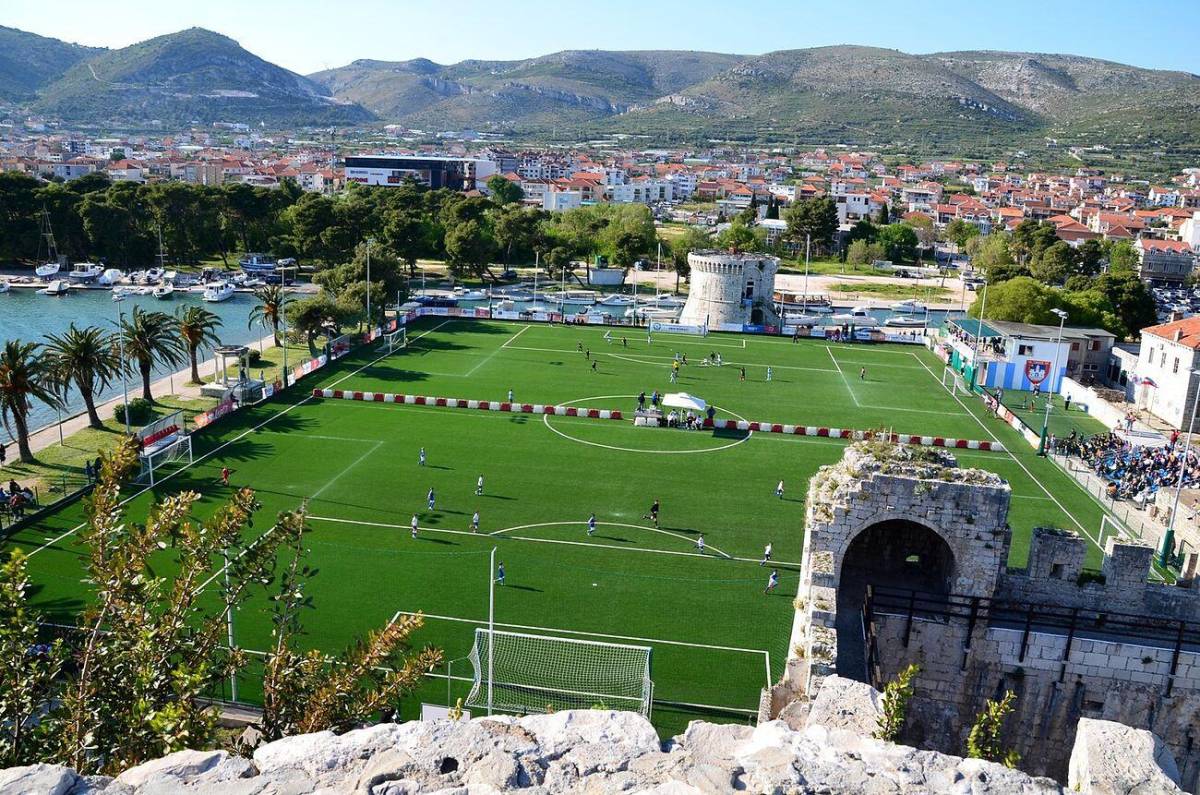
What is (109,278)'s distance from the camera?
→ 94188mm

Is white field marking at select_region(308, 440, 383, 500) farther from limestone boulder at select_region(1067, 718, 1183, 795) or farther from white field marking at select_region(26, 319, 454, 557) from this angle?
limestone boulder at select_region(1067, 718, 1183, 795)

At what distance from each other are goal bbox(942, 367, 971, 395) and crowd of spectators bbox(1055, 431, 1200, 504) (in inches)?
431

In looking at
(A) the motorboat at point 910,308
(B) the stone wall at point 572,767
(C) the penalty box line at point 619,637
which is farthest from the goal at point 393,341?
(B) the stone wall at point 572,767

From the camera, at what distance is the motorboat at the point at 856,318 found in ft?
297

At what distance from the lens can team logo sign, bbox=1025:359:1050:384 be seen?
58219 millimetres

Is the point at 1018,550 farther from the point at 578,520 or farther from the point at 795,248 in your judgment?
the point at 795,248

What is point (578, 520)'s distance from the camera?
3547 centimetres

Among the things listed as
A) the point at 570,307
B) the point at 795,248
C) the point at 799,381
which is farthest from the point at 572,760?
the point at 795,248

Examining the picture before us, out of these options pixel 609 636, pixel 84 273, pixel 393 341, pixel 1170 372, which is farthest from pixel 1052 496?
pixel 84 273

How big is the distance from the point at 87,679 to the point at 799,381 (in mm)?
55276

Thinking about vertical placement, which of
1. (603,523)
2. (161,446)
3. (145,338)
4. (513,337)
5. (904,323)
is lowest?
(603,523)

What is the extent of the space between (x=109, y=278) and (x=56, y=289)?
596 cm

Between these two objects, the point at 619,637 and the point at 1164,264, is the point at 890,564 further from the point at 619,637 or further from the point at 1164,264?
the point at 1164,264

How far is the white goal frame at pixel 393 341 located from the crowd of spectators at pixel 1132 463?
42273mm
